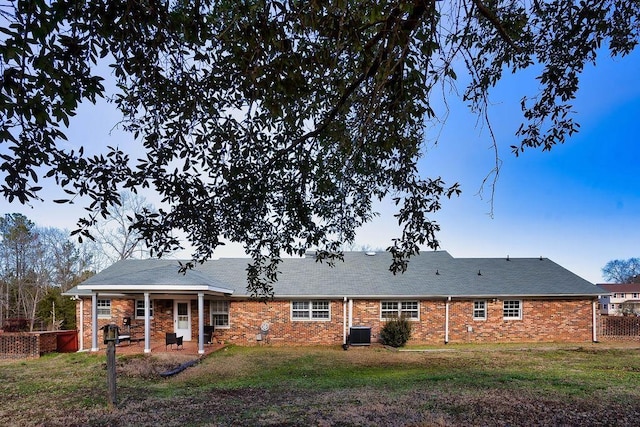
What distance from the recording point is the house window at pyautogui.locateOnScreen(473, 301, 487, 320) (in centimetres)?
1933

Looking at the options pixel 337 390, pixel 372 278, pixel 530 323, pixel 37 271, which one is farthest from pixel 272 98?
pixel 37 271

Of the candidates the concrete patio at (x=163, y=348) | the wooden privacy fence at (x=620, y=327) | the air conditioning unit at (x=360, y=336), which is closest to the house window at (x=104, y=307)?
the concrete patio at (x=163, y=348)

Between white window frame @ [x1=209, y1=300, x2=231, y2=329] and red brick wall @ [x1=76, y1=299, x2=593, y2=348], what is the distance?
17 centimetres

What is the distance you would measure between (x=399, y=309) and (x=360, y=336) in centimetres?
249

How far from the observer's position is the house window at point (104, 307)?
64.5 feet

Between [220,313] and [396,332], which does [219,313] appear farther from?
[396,332]

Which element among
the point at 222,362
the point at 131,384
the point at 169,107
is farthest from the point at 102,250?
the point at 169,107

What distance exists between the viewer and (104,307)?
19688 mm

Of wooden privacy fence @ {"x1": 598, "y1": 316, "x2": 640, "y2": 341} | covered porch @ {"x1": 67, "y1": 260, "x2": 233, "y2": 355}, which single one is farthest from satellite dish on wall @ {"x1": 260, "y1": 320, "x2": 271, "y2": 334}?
wooden privacy fence @ {"x1": 598, "y1": 316, "x2": 640, "y2": 341}

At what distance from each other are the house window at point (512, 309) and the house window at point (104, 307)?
18.5 metres

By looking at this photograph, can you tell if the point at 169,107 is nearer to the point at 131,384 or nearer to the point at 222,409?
the point at 222,409

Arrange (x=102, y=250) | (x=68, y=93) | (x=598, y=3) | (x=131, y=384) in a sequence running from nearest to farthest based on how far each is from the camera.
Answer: (x=68, y=93) → (x=598, y=3) → (x=131, y=384) → (x=102, y=250)

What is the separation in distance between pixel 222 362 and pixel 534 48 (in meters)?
13.0

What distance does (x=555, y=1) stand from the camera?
6258mm
